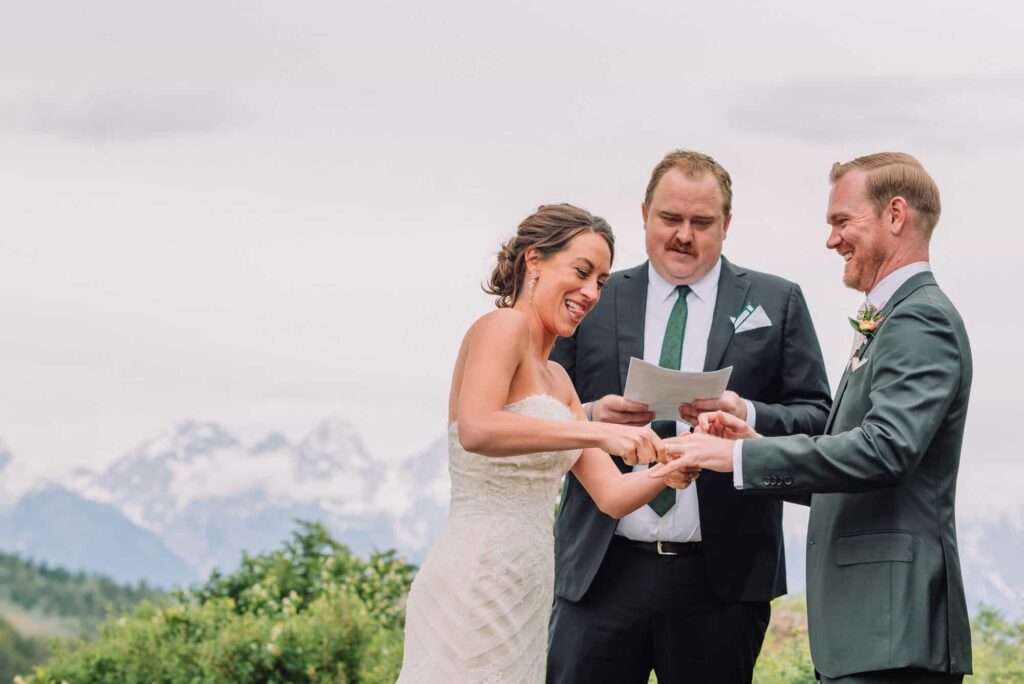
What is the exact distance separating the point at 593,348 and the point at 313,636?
12.2 feet

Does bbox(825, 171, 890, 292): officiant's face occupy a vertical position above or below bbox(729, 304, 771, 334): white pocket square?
above

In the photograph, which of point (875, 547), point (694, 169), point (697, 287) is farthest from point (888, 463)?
point (694, 169)

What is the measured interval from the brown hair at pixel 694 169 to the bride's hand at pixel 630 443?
3.86 ft

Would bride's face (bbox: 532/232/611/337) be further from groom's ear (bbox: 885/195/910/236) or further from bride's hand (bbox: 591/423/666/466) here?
groom's ear (bbox: 885/195/910/236)

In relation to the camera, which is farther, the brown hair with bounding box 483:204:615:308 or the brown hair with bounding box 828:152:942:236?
the brown hair with bounding box 483:204:615:308

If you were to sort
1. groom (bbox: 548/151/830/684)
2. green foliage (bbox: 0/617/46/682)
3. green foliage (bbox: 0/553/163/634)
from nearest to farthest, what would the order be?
groom (bbox: 548/151/830/684)
green foliage (bbox: 0/617/46/682)
green foliage (bbox: 0/553/163/634)

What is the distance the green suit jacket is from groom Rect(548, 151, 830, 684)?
723 mm

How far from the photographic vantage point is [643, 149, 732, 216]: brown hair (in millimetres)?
5094

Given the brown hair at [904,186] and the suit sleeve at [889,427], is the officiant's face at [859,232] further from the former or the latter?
the suit sleeve at [889,427]

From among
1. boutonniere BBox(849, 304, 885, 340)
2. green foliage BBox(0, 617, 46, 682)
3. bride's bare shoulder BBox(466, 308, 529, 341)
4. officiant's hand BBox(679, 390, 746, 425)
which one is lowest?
green foliage BBox(0, 617, 46, 682)

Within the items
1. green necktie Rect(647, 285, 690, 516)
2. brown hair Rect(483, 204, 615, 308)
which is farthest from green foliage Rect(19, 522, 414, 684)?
brown hair Rect(483, 204, 615, 308)

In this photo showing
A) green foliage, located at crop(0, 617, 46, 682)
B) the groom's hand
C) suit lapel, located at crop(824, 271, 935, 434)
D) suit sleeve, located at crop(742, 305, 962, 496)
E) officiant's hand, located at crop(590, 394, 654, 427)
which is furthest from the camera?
green foliage, located at crop(0, 617, 46, 682)

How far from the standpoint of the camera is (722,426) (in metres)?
4.60

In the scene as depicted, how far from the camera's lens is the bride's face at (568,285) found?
14.5ft
